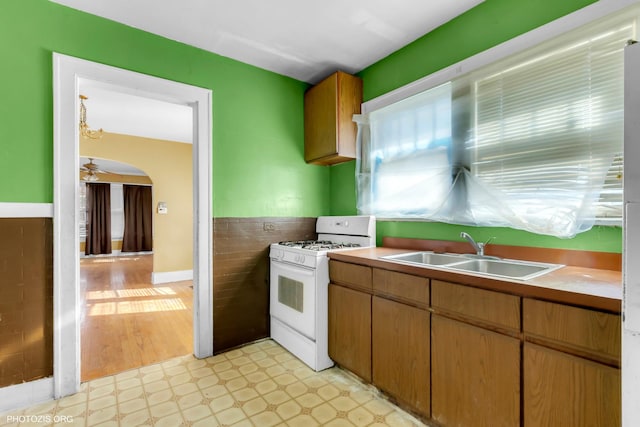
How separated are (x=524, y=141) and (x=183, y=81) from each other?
2440 mm

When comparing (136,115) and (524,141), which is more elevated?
(136,115)

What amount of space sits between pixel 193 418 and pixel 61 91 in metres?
2.18

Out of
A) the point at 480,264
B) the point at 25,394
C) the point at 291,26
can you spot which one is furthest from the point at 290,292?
the point at 291,26

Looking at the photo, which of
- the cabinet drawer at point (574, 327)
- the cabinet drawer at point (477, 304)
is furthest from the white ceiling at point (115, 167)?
the cabinet drawer at point (574, 327)

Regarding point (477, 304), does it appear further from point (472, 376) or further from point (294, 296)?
point (294, 296)

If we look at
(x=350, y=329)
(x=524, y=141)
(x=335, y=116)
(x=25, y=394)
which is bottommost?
(x=25, y=394)

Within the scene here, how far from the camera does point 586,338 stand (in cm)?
108

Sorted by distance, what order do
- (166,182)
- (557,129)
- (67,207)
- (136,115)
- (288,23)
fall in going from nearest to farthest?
(557,129)
(67,207)
(288,23)
(136,115)
(166,182)

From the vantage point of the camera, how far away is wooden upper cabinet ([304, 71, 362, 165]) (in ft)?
8.88

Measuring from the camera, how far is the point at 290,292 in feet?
8.21

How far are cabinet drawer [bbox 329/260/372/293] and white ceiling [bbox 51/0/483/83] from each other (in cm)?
171

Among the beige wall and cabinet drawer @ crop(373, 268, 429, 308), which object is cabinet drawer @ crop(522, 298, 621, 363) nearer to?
cabinet drawer @ crop(373, 268, 429, 308)

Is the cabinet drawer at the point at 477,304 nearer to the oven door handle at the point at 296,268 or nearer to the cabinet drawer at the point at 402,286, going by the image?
the cabinet drawer at the point at 402,286

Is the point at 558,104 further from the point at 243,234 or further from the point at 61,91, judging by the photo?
the point at 61,91
